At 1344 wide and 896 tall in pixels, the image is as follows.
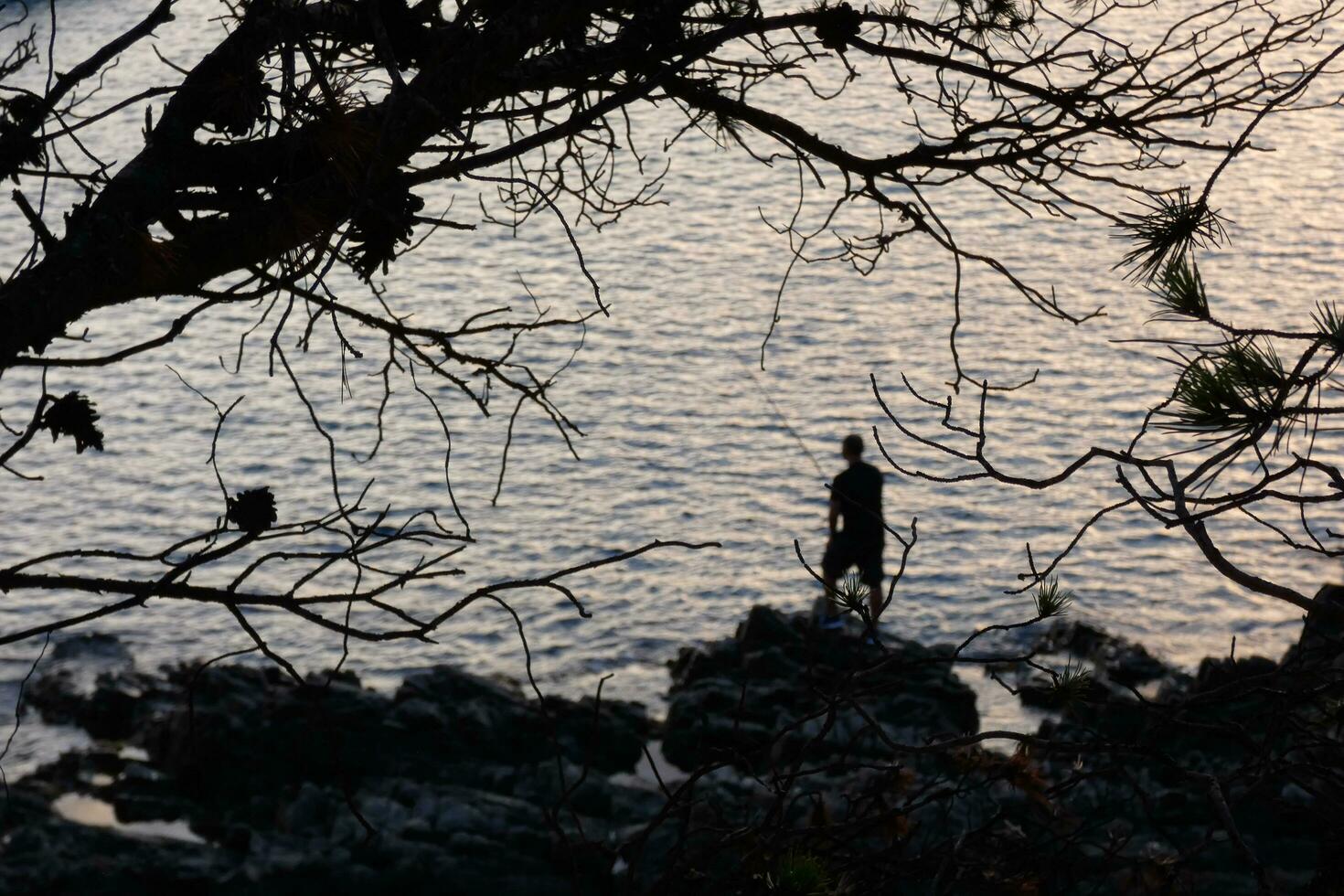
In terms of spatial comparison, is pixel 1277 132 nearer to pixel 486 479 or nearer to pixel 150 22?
pixel 486 479

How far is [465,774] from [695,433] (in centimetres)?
762

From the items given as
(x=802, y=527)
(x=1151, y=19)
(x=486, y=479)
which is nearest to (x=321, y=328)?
(x=486, y=479)

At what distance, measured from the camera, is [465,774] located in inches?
390

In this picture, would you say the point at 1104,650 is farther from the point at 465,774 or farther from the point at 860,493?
the point at 465,774

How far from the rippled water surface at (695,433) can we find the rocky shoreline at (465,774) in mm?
1161

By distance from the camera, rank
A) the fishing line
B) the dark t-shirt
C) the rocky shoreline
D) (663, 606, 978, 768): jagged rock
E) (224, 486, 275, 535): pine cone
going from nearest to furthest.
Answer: (224, 486, 275, 535): pine cone < the rocky shoreline < (663, 606, 978, 768): jagged rock < the dark t-shirt < the fishing line

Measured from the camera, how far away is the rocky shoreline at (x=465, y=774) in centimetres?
827

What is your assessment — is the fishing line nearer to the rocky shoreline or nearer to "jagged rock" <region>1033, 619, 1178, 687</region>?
"jagged rock" <region>1033, 619, 1178, 687</region>

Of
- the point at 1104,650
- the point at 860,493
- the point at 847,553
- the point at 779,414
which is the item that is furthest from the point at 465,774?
the point at 779,414

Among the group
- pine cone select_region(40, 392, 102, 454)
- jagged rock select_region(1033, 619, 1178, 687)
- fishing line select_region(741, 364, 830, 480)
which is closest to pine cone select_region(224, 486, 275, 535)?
pine cone select_region(40, 392, 102, 454)

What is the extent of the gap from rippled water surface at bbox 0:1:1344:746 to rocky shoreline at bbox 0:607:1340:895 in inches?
45.7

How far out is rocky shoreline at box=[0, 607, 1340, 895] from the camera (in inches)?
326

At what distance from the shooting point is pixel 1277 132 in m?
25.3

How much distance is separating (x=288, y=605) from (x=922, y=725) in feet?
27.4
